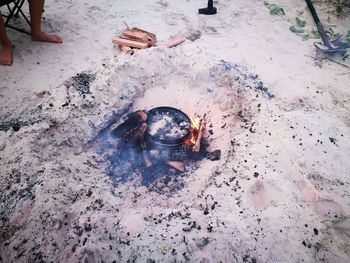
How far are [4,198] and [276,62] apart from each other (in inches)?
179

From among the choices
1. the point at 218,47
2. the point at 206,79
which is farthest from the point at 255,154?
the point at 218,47

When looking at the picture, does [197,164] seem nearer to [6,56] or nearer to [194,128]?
[194,128]

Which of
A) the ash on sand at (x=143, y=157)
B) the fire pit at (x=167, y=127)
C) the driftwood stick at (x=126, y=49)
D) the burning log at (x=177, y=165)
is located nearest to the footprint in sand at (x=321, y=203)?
the ash on sand at (x=143, y=157)

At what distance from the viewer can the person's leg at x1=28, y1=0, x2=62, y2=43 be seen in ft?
14.8

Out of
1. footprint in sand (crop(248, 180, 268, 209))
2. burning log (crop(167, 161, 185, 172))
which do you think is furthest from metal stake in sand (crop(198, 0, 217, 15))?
footprint in sand (crop(248, 180, 268, 209))

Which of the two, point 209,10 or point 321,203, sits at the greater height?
point 209,10

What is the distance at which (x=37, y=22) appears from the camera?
4.68 m

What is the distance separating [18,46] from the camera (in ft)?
15.7

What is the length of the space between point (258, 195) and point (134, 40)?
3.51 metres

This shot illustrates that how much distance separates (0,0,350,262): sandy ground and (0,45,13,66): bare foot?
0.37 feet

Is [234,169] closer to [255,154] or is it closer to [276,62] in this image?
[255,154]

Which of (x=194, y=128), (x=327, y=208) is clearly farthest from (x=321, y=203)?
(x=194, y=128)

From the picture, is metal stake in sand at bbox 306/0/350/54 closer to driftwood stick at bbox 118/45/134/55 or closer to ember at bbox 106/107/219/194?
ember at bbox 106/107/219/194

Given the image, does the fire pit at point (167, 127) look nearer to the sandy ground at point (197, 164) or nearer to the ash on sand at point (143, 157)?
the ash on sand at point (143, 157)
